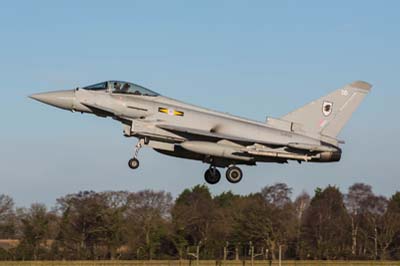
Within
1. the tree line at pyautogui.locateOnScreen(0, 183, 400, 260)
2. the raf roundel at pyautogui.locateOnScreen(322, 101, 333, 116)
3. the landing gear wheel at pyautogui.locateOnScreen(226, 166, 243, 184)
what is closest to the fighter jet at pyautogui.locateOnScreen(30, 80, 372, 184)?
the landing gear wheel at pyautogui.locateOnScreen(226, 166, 243, 184)

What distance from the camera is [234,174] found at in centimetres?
4016

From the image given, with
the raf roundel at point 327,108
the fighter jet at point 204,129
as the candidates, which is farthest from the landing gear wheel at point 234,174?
the raf roundel at point 327,108

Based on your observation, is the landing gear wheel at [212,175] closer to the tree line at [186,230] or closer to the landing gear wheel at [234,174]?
the landing gear wheel at [234,174]

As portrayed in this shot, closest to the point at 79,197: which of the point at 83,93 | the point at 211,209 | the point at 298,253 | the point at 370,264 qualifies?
the point at 211,209

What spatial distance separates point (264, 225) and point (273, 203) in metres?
7.21

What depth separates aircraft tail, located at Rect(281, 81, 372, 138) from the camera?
41.2 metres

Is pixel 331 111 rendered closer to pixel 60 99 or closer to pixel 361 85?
pixel 361 85

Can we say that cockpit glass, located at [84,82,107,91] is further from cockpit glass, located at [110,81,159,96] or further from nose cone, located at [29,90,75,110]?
nose cone, located at [29,90,75,110]

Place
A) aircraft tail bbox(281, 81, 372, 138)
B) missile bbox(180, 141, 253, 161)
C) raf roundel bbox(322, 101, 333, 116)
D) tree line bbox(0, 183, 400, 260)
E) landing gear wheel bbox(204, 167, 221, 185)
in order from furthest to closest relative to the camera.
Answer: tree line bbox(0, 183, 400, 260) < raf roundel bbox(322, 101, 333, 116) < aircraft tail bbox(281, 81, 372, 138) < landing gear wheel bbox(204, 167, 221, 185) < missile bbox(180, 141, 253, 161)

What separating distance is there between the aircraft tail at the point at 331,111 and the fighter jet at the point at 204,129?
0.05 metres

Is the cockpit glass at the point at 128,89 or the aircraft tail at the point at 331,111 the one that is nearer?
the cockpit glass at the point at 128,89

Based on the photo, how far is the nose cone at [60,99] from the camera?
3888 centimetres

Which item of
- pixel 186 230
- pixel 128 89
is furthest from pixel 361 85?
pixel 186 230

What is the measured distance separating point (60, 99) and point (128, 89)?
118 inches
